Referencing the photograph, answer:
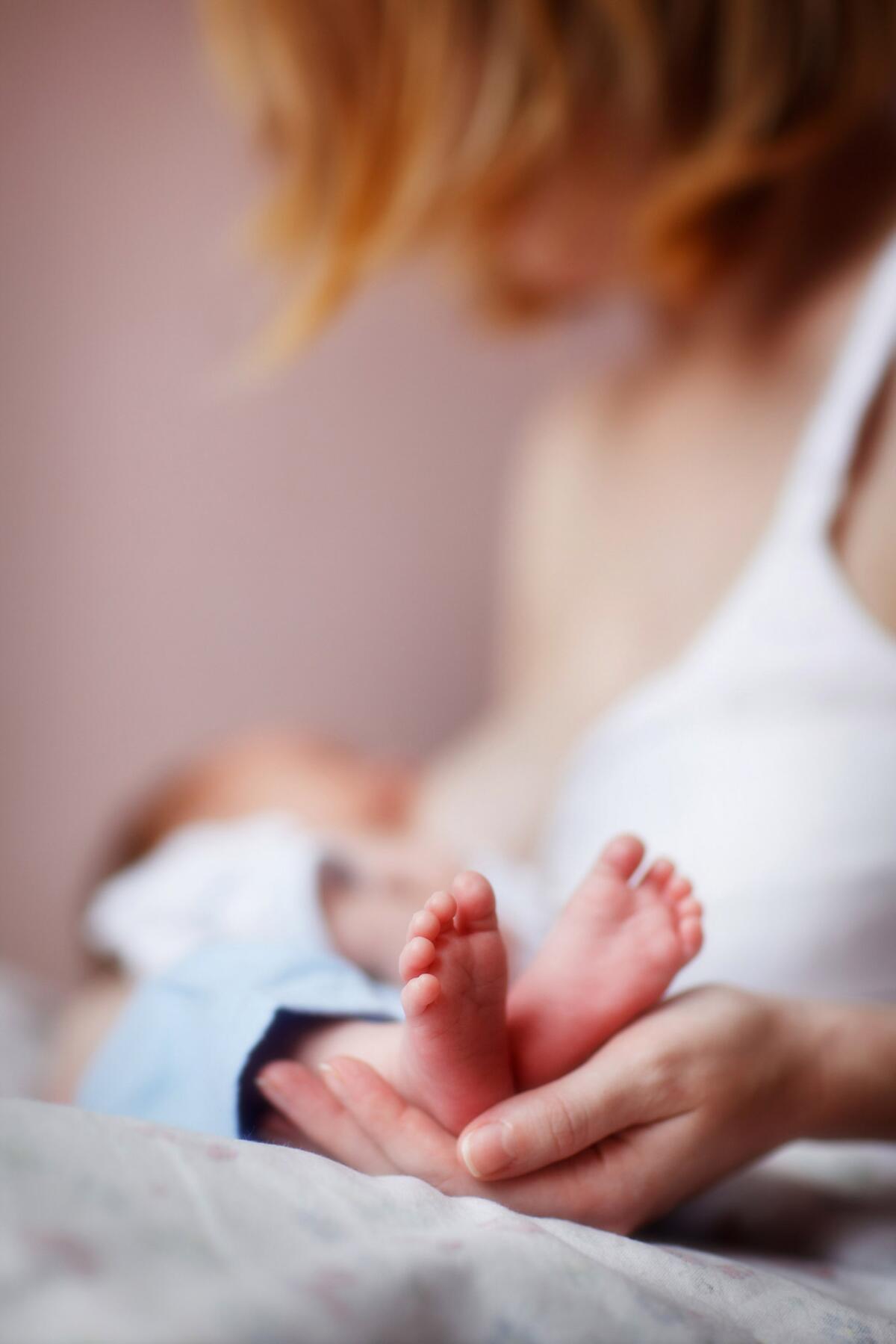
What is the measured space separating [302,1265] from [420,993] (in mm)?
116

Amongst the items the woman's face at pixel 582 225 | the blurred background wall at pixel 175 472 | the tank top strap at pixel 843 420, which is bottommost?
the tank top strap at pixel 843 420

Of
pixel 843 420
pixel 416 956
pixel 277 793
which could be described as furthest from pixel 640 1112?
pixel 277 793

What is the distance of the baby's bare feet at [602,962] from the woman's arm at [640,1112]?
16 mm

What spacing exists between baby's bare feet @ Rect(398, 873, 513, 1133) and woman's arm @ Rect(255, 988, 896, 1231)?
0.01 meters

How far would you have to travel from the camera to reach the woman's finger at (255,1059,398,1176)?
430mm

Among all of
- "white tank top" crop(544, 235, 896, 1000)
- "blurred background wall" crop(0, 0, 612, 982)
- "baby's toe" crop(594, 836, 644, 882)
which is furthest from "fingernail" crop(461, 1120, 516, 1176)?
"blurred background wall" crop(0, 0, 612, 982)

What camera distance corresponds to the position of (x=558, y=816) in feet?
2.69

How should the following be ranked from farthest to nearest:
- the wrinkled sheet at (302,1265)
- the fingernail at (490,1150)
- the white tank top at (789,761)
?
the white tank top at (789,761) → the fingernail at (490,1150) → the wrinkled sheet at (302,1265)

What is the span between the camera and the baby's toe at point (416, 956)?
396 mm

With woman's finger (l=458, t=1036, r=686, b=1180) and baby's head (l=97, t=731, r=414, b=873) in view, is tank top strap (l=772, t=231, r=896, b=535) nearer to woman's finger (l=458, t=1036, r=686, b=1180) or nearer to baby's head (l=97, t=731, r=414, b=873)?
woman's finger (l=458, t=1036, r=686, b=1180)

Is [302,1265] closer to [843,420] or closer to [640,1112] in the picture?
[640,1112]

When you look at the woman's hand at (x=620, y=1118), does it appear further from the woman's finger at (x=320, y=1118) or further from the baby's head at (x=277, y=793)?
the baby's head at (x=277, y=793)

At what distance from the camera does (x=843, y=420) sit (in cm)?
72

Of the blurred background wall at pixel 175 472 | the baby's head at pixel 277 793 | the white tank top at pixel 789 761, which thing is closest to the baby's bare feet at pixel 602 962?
the white tank top at pixel 789 761
